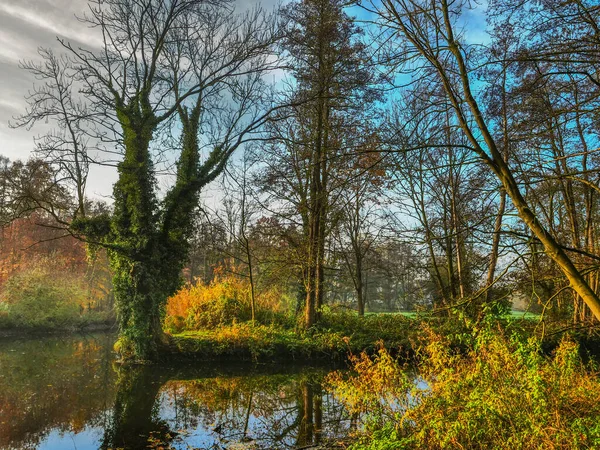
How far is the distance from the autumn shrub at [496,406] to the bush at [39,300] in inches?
755

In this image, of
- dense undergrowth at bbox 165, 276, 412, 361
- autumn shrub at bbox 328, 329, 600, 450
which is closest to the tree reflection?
dense undergrowth at bbox 165, 276, 412, 361

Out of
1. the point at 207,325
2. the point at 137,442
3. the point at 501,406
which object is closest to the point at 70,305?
the point at 207,325

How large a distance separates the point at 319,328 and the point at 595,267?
1024 cm

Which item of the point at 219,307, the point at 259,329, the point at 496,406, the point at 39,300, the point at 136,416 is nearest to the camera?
the point at 496,406

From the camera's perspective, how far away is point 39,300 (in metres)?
19.1

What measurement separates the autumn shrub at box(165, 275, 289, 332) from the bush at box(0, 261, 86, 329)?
7961mm

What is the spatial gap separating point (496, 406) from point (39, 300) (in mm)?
21012

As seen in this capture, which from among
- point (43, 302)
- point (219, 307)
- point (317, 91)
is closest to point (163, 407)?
point (219, 307)

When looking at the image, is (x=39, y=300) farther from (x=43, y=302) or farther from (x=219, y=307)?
(x=219, y=307)

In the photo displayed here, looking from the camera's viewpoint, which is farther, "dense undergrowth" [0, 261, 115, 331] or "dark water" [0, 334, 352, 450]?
"dense undergrowth" [0, 261, 115, 331]

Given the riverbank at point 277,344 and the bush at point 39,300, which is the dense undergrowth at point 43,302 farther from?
the riverbank at point 277,344

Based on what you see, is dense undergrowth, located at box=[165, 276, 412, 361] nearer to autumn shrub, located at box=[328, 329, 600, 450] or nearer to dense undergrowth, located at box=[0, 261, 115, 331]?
autumn shrub, located at box=[328, 329, 600, 450]

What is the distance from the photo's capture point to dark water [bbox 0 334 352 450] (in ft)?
19.1

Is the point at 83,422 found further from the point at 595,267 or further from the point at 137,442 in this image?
the point at 595,267
